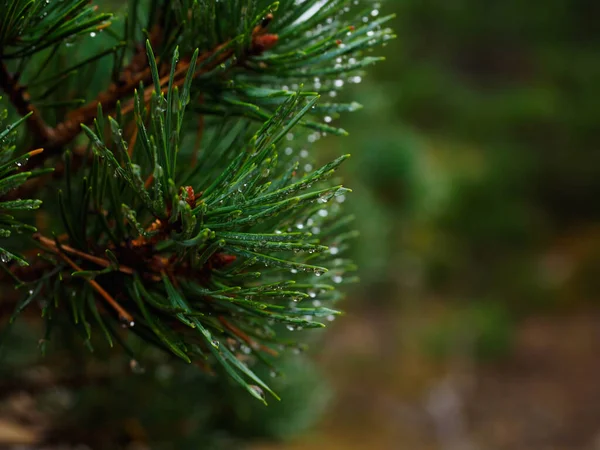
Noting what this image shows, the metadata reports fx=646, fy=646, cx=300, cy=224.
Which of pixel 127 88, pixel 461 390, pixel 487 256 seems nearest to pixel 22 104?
pixel 127 88

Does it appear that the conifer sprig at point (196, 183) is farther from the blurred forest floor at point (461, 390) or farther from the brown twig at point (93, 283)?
the blurred forest floor at point (461, 390)

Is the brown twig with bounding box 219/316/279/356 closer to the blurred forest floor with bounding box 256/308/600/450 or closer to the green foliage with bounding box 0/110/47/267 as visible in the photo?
the green foliage with bounding box 0/110/47/267

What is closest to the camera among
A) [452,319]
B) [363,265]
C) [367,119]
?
[363,265]

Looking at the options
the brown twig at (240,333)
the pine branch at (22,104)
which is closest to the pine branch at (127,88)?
the pine branch at (22,104)

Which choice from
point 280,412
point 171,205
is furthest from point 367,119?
point 171,205

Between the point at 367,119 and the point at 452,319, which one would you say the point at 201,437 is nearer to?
the point at 367,119

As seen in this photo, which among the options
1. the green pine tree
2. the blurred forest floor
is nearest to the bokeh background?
the blurred forest floor
